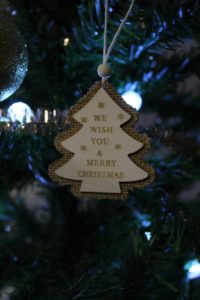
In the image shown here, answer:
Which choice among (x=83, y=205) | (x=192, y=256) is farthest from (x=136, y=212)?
(x=192, y=256)

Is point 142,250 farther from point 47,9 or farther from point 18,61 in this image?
point 47,9

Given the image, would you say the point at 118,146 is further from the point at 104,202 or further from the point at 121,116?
the point at 104,202

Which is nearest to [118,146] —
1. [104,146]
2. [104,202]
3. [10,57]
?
[104,146]

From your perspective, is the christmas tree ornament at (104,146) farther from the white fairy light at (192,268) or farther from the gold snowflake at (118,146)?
the white fairy light at (192,268)

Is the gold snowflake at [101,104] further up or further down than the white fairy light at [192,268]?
further up

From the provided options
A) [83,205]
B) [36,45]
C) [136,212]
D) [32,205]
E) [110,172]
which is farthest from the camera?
[32,205]

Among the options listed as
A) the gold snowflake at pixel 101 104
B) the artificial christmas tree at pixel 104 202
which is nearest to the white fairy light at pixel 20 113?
the artificial christmas tree at pixel 104 202

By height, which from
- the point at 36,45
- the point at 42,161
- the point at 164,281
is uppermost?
the point at 36,45

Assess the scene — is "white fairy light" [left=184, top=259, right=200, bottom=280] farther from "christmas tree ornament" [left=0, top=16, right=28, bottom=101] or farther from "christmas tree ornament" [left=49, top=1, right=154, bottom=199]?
"christmas tree ornament" [left=0, top=16, right=28, bottom=101]
